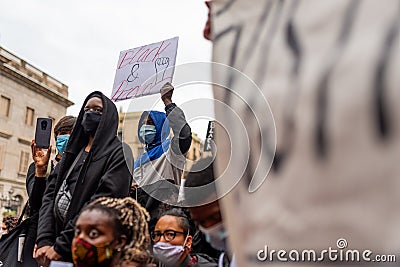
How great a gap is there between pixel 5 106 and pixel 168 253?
912 inches

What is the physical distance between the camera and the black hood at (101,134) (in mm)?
3078

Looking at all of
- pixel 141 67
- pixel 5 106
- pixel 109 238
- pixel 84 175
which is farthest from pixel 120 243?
pixel 5 106

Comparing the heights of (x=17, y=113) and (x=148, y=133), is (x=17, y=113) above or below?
above

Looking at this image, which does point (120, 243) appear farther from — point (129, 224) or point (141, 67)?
point (141, 67)

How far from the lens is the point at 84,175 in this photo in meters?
3.02

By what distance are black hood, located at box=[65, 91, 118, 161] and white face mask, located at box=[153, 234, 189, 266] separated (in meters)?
0.63

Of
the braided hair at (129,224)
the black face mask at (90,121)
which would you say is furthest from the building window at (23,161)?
the braided hair at (129,224)

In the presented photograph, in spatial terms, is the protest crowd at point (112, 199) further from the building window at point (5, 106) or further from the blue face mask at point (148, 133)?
the building window at point (5, 106)

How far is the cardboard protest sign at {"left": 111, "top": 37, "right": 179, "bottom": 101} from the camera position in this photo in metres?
4.27

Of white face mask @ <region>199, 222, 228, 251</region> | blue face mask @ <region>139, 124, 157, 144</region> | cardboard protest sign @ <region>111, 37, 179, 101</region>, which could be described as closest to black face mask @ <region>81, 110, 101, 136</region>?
blue face mask @ <region>139, 124, 157, 144</region>

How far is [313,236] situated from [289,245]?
0.05 metres

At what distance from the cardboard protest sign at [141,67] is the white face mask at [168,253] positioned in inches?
54.3

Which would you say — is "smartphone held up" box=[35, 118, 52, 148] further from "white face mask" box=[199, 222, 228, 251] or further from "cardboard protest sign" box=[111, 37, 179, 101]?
"white face mask" box=[199, 222, 228, 251]

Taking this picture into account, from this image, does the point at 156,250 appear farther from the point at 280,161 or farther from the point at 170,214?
the point at 280,161
